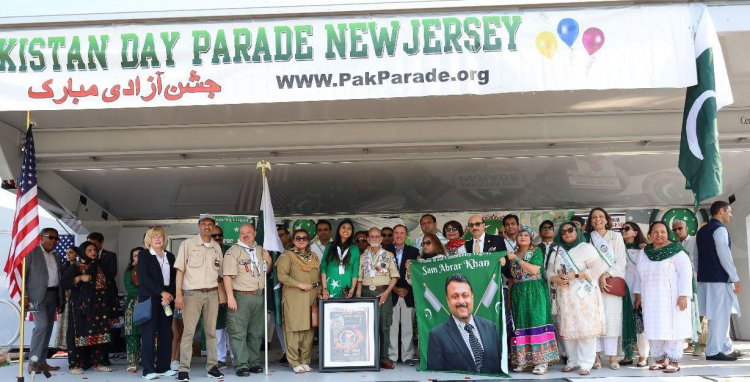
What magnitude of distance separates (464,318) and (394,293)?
1.02m

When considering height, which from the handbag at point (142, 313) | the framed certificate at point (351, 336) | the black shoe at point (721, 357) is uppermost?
the handbag at point (142, 313)

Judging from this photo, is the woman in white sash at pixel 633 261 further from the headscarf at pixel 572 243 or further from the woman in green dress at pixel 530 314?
the woman in green dress at pixel 530 314

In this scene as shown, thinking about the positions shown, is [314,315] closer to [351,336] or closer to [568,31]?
[351,336]

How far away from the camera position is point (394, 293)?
7.96 metres

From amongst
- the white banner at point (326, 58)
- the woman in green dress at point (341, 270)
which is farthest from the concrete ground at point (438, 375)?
the white banner at point (326, 58)

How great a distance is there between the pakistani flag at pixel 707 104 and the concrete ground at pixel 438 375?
186 centimetres

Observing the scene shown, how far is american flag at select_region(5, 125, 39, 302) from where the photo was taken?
6742 millimetres

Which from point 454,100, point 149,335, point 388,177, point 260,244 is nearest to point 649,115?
point 454,100

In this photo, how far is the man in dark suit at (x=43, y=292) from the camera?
768 centimetres

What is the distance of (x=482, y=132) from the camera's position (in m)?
8.18

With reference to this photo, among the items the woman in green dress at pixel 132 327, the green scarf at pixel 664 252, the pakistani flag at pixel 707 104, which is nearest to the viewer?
the pakistani flag at pixel 707 104

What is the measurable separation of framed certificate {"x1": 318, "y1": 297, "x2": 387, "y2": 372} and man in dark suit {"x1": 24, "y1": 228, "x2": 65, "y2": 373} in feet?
9.93

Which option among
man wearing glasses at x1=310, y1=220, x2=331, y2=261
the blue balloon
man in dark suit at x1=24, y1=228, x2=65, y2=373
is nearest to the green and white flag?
man wearing glasses at x1=310, y1=220, x2=331, y2=261

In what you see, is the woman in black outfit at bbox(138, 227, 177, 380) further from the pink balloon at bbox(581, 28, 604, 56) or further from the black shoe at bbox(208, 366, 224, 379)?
the pink balloon at bbox(581, 28, 604, 56)
